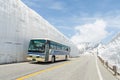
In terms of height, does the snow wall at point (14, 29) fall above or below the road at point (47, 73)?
above

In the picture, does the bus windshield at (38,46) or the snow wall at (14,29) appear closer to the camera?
the snow wall at (14,29)

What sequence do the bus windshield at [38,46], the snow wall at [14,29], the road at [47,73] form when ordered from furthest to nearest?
the bus windshield at [38,46]
the snow wall at [14,29]
the road at [47,73]

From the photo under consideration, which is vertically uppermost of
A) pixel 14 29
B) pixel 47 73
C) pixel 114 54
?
pixel 14 29

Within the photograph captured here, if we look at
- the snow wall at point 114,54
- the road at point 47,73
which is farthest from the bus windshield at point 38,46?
the snow wall at point 114,54

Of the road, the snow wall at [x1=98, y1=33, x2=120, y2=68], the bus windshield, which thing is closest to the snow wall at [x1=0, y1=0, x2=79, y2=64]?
the bus windshield

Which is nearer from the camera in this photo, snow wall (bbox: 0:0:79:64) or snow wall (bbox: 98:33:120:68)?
snow wall (bbox: 0:0:79:64)

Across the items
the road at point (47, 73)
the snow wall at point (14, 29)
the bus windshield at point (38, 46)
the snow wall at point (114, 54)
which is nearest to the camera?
A: the road at point (47, 73)

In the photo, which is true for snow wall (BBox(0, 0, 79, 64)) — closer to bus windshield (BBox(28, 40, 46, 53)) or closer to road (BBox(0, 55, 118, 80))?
bus windshield (BBox(28, 40, 46, 53))

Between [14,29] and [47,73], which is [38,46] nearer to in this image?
[14,29]

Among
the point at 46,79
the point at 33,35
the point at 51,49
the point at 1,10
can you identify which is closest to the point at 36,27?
the point at 33,35

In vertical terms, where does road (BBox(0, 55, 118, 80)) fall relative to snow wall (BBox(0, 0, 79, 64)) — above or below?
below

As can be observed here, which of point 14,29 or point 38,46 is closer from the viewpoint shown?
point 14,29

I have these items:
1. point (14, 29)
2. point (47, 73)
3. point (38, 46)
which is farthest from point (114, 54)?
point (47, 73)

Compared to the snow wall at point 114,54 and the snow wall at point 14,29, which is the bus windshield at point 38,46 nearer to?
the snow wall at point 14,29
